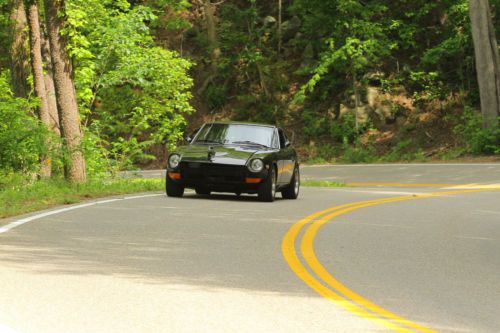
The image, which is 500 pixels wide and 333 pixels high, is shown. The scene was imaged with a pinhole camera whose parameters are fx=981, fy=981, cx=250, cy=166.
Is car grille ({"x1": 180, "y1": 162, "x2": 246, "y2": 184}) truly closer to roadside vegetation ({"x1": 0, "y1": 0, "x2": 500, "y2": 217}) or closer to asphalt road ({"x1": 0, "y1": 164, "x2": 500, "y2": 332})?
asphalt road ({"x1": 0, "y1": 164, "x2": 500, "y2": 332})

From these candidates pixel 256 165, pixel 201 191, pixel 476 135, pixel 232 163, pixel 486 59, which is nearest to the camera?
pixel 232 163

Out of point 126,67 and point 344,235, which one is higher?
point 126,67

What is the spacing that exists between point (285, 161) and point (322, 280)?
1086 cm

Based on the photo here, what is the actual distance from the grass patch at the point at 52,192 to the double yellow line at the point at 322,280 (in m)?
4.36

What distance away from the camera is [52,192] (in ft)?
59.3

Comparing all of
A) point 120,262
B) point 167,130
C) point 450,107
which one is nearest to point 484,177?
point 167,130

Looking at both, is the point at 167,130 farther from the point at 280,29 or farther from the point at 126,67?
the point at 280,29

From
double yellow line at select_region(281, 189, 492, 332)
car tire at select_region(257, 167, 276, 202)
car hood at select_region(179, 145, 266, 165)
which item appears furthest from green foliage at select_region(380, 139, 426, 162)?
double yellow line at select_region(281, 189, 492, 332)

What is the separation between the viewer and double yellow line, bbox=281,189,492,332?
7.22 m

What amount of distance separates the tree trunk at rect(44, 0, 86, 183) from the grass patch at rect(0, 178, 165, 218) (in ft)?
1.75

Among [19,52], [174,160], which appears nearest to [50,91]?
[19,52]

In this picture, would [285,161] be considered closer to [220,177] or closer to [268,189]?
[268,189]

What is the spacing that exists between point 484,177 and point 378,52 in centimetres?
1426

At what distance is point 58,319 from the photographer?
22.9 feet
